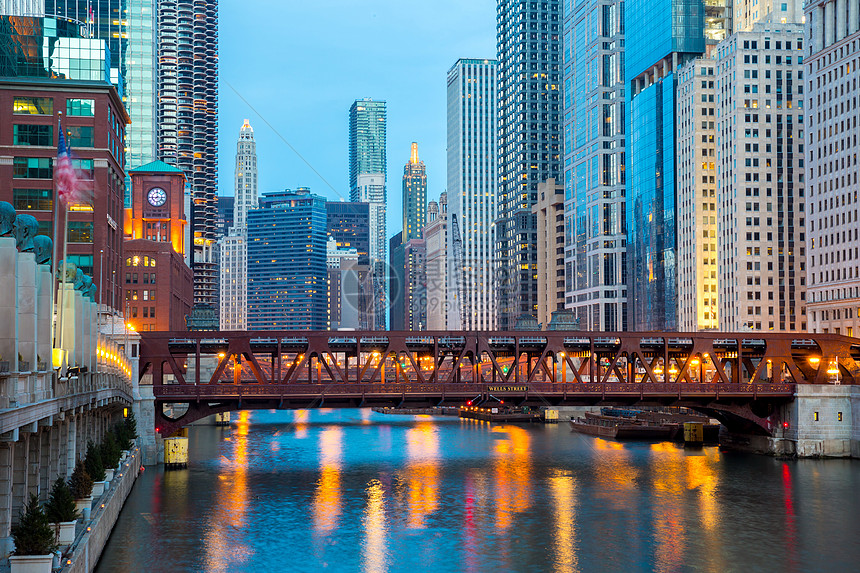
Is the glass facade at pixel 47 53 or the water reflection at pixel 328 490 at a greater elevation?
the glass facade at pixel 47 53

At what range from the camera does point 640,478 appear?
91.1 metres

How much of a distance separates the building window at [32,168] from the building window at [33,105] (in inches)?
213

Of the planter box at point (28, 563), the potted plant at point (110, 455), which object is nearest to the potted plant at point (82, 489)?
the potted plant at point (110, 455)

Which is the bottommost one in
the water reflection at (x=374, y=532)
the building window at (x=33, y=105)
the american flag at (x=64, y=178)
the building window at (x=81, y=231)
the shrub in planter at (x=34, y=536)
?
the water reflection at (x=374, y=532)

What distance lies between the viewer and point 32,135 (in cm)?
11669

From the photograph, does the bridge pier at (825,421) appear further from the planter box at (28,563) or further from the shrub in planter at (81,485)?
the planter box at (28,563)

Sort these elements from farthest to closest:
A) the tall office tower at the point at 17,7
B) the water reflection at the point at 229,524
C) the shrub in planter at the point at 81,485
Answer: the tall office tower at the point at 17,7, the water reflection at the point at 229,524, the shrub in planter at the point at 81,485

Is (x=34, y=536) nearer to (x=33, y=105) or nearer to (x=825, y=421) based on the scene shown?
(x=825, y=421)

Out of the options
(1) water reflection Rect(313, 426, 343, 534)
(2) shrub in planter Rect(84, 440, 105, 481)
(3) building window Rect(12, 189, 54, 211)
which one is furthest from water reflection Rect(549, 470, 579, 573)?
(3) building window Rect(12, 189, 54, 211)

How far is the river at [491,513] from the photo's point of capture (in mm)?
58531

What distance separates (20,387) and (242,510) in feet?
Result: 120

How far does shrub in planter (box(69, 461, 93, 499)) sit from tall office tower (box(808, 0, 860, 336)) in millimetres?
128057

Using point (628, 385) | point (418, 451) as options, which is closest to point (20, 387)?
point (628, 385)

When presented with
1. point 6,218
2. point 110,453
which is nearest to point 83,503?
point 6,218
